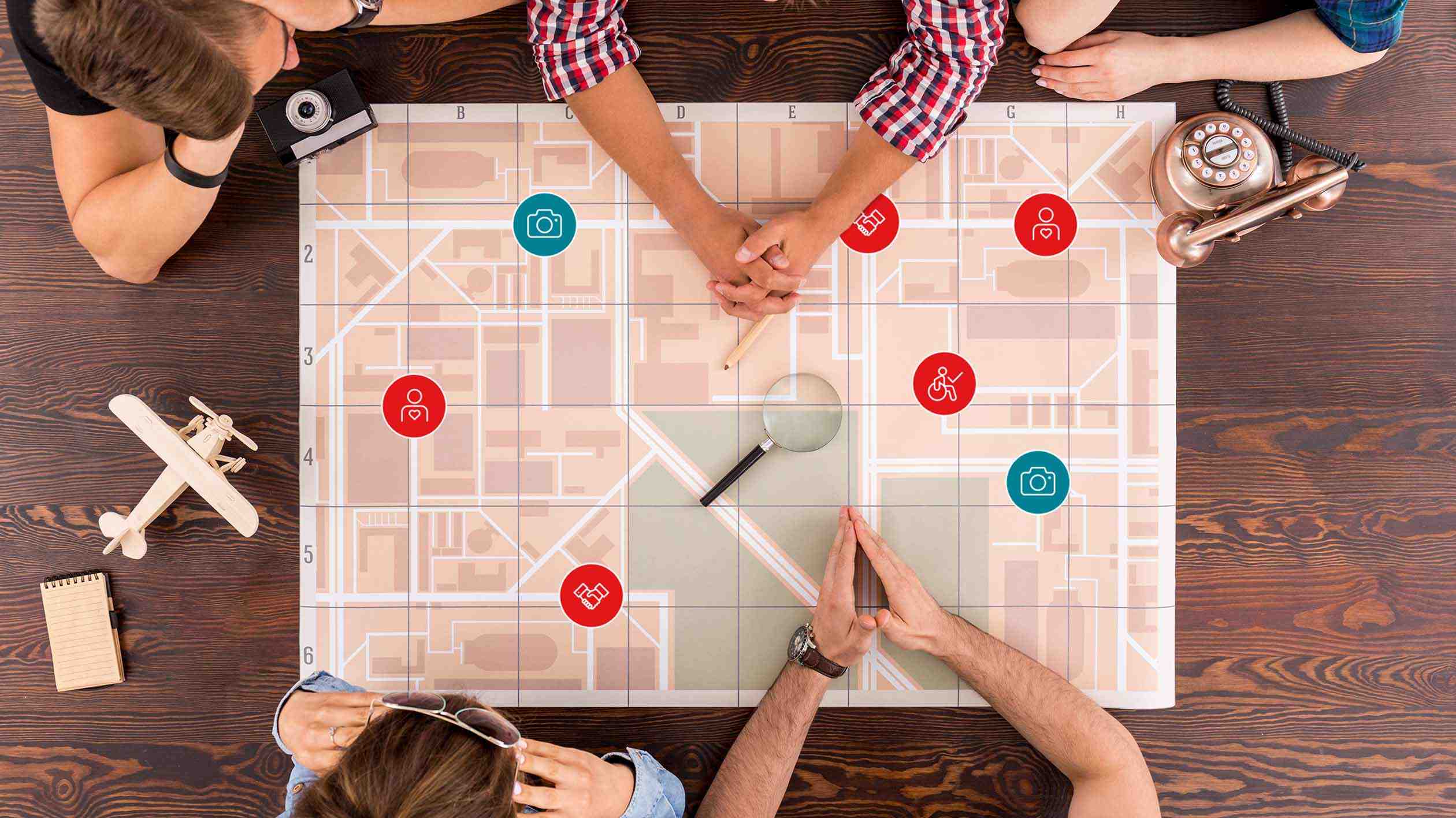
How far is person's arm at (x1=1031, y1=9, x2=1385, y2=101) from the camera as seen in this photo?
1.34m

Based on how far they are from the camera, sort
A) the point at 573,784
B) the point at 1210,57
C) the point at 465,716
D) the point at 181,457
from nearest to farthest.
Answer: the point at 465,716
the point at 573,784
the point at 181,457
the point at 1210,57

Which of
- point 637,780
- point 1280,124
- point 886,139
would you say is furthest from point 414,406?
point 1280,124

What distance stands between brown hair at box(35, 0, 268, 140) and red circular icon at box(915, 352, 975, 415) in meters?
1.15

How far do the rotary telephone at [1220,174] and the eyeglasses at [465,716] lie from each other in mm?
1310

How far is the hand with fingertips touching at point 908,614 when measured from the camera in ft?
4.31

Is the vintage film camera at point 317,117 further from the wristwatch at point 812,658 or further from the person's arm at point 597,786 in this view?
the wristwatch at point 812,658

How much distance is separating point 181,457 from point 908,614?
4.06ft

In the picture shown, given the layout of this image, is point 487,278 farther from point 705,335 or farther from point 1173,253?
point 1173,253

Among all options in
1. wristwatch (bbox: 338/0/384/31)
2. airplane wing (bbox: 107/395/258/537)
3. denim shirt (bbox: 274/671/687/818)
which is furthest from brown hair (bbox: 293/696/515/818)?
wristwatch (bbox: 338/0/384/31)

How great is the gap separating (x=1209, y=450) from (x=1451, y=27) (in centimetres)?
88

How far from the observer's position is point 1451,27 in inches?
54.3

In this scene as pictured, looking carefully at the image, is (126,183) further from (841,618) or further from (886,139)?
(841,618)

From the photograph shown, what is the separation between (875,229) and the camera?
4.58 feet

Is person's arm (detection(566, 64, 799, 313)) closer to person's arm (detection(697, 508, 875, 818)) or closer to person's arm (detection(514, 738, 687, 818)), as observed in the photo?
person's arm (detection(697, 508, 875, 818))
